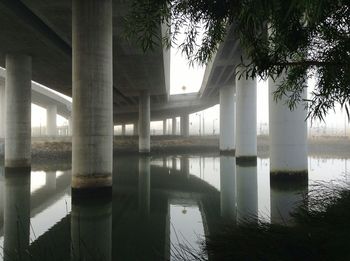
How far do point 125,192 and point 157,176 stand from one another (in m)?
6.73

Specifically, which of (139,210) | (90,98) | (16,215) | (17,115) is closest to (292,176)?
(139,210)

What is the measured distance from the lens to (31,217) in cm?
1088

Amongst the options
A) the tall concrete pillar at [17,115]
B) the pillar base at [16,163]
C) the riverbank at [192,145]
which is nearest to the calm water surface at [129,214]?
the pillar base at [16,163]

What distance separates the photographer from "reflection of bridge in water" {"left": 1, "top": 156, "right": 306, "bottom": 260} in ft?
25.8

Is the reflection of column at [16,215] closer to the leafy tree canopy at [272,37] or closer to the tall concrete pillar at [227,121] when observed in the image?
the leafy tree canopy at [272,37]

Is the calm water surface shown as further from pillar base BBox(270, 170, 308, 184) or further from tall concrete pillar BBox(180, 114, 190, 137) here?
tall concrete pillar BBox(180, 114, 190, 137)

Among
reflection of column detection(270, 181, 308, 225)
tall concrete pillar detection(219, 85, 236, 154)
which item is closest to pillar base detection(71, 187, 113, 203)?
reflection of column detection(270, 181, 308, 225)

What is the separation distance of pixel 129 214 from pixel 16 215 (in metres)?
3.26

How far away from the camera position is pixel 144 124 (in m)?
47.7

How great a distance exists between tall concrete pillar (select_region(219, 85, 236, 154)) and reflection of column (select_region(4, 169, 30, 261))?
2813 centimetres

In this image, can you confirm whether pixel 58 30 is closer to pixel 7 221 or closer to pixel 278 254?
pixel 7 221

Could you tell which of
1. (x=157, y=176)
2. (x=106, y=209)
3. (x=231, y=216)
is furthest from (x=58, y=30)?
(x=231, y=216)

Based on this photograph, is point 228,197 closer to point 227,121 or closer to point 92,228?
point 92,228

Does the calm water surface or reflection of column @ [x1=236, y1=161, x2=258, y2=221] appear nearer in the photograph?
the calm water surface
